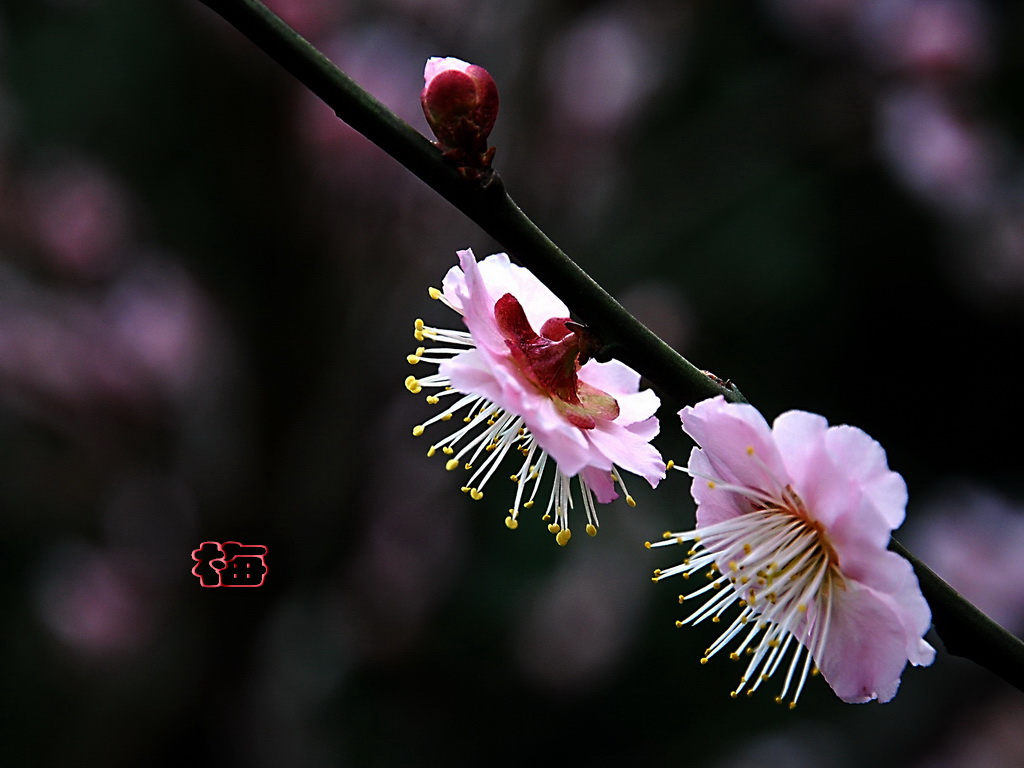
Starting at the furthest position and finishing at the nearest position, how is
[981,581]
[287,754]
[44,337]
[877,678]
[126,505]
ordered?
1. [981,581]
2. [44,337]
3. [126,505]
4. [287,754]
5. [877,678]

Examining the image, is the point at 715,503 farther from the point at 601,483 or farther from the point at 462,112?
the point at 462,112

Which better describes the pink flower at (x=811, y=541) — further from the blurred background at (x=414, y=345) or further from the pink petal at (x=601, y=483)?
the blurred background at (x=414, y=345)

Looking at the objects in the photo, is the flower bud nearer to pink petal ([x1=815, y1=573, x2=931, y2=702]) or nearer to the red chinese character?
pink petal ([x1=815, y1=573, x2=931, y2=702])

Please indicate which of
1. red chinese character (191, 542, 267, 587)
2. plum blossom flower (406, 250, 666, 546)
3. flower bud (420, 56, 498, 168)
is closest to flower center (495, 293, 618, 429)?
plum blossom flower (406, 250, 666, 546)

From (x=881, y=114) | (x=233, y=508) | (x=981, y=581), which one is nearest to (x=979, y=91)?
(x=881, y=114)

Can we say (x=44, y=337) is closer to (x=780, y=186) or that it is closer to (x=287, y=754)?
(x=287, y=754)

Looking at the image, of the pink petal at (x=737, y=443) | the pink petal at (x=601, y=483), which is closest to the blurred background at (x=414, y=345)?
the pink petal at (x=601, y=483)
